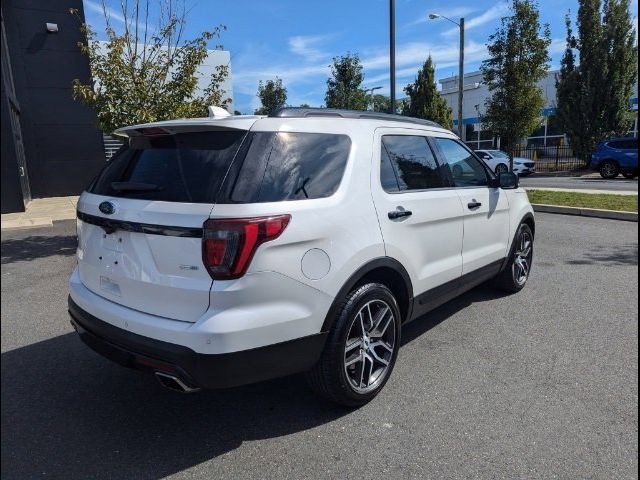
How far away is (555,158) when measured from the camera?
3162 cm

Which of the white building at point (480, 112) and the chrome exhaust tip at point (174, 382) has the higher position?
the white building at point (480, 112)

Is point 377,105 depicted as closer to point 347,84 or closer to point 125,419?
point 347,84

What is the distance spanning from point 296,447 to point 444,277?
1777mm

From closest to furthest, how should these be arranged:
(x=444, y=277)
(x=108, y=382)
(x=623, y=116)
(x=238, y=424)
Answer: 1. (x=238, y=424)
2. (x=108, y=382)
3. (x=444, y=277)
4. (x=623, y=116)

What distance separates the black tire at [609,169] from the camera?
21281mm

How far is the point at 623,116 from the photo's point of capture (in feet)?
85.1

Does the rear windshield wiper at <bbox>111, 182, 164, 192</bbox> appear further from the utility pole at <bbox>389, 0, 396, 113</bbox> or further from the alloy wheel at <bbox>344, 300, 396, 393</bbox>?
the utility pole at <bbox>389, 0, 396, 113</bbox>

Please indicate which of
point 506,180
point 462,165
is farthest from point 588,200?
point 462,165

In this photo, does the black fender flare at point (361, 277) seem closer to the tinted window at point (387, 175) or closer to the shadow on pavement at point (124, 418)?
the tinted window at point (387, 175)

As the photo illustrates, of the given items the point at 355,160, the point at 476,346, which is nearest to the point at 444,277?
the point at 476,346

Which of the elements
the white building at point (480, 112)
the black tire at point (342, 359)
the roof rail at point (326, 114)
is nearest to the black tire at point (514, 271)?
the roof rail at point (326, 114)

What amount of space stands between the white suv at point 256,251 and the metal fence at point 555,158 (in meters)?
28.4

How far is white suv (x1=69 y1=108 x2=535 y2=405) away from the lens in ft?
7.64

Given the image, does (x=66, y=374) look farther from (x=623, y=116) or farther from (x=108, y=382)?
(x=623, y=116)
